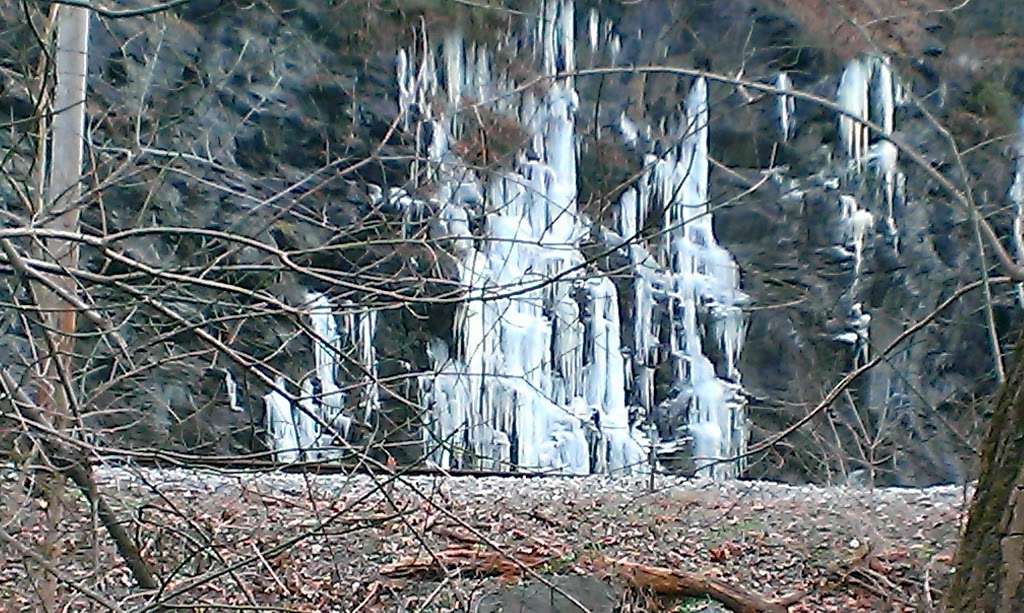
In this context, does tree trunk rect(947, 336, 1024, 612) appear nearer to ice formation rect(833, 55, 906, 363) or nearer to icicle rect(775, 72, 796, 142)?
ice formation rect(833, 55, 906, 363)

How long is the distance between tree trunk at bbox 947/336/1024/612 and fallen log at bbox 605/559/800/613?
147 inches

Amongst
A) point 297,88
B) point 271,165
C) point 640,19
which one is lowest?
point 271,165

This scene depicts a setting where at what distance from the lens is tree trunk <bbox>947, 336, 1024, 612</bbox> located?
59.1 inches

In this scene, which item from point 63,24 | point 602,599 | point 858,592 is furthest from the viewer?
point 858,592

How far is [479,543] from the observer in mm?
2766

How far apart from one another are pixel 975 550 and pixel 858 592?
4555 mm

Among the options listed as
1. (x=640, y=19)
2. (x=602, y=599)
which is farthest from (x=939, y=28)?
(x=602, y=599)

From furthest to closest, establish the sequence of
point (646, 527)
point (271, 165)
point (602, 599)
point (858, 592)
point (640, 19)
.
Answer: point (640, 19), point (271, 165), point (646, 527), point (858, 592), point (602, 599)

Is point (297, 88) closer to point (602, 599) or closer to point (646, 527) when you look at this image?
point (646, 527)

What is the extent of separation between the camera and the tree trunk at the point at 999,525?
1.50 metres

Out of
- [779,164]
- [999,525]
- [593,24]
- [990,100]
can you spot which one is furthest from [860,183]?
[999,525]

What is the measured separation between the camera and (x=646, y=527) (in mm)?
7473

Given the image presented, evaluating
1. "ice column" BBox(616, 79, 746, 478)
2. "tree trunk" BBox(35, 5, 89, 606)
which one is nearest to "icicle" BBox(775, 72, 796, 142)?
"ice column" BBox(616, 79, 746, 478)

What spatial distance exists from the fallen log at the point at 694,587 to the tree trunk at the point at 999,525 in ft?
12.3
